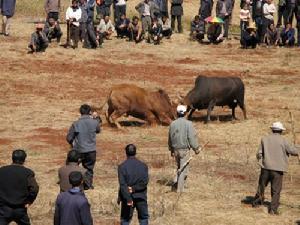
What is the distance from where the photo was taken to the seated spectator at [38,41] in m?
30.6

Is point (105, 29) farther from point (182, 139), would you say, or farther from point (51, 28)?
point (182, 139)

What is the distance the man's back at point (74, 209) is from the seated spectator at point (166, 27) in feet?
80.9

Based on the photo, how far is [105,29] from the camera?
3381cm

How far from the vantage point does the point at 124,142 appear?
66.1 feet

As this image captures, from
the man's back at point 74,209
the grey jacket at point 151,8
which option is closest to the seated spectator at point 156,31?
the grey jacket at point 151,8

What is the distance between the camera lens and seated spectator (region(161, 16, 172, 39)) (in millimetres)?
34531

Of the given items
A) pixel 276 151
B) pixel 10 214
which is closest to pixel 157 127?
pixel 276 151

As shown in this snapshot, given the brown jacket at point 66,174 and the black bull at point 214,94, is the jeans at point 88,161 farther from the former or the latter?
the black bull at point 214,94

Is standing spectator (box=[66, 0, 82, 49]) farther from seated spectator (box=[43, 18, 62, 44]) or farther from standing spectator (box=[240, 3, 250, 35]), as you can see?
standing spectator (box=[240, 3, 250, 35])

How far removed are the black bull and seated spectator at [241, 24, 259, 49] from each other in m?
10.4

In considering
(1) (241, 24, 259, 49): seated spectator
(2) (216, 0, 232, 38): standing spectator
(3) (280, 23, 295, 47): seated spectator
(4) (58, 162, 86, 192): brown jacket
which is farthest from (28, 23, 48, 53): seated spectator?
(4) (58, 162, 86, 192): brown jacket

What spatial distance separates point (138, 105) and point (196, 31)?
45.1 ft

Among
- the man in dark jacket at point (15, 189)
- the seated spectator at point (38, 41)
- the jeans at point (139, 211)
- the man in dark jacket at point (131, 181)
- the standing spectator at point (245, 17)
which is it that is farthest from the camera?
the standing spectator at point (245, 17)

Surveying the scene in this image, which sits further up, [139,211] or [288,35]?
[288,35]
